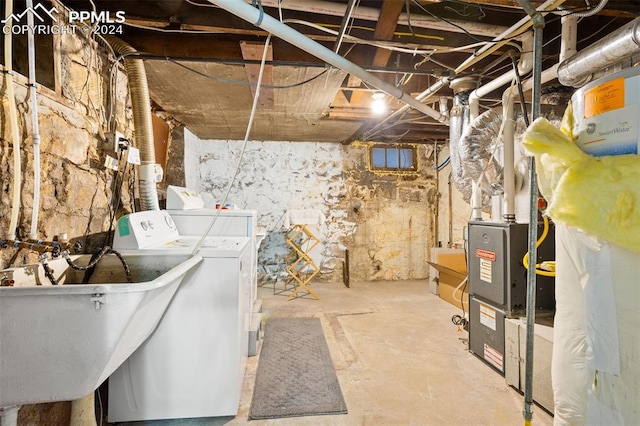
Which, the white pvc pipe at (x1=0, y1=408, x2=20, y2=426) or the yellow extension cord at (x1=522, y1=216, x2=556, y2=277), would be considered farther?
the yellow extension cord at (x1=522, y1=216, x2=556, y2=277)

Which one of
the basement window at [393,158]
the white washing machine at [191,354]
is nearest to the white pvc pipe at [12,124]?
the white washing machine at [191,354]

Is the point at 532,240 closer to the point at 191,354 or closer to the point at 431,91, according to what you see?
the point at 431,91

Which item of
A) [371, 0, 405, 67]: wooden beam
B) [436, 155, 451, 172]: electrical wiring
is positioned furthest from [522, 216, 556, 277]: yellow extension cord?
[436, 155, 451, 172]: electrical wiring

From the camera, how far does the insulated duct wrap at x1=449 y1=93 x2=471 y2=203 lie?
2266 millimetres

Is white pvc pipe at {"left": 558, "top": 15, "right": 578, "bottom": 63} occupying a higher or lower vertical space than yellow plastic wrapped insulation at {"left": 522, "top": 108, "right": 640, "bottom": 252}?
higher

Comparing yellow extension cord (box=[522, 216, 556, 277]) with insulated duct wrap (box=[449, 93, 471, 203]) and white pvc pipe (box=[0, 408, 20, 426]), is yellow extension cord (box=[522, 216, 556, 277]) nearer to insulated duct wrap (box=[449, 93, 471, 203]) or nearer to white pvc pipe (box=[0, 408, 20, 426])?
insulated duct wrap (box=[449, 93, 471, 203])

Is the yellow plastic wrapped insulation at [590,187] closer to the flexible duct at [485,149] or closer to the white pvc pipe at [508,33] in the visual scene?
the white pvc pipe at [508,33]

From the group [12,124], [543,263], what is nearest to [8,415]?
[12,124]

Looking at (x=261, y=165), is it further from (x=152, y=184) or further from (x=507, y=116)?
(x=507, y=116)

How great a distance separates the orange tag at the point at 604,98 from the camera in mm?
863

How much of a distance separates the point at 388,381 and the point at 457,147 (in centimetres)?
176

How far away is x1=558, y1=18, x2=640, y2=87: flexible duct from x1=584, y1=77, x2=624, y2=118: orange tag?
18.8 inches

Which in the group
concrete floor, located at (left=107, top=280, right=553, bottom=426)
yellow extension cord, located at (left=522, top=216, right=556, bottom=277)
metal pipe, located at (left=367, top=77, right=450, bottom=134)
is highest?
metal pipe, located at (left=367, top=77, right=450, bottom=134)

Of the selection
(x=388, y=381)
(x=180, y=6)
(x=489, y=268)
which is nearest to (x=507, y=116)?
(x=489, y=268)
